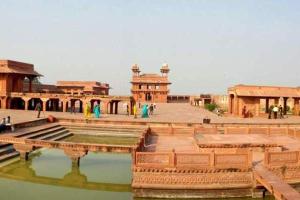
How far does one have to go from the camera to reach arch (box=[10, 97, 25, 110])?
39562mm

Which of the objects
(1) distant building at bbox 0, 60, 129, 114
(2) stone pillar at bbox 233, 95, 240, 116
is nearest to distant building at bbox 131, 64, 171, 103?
(1) distant building at bbox 0, 60, 129, 114

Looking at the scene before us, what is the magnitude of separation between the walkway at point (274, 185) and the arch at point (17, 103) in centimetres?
3300

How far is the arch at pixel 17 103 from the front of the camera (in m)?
39.6

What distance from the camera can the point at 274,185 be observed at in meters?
10.4

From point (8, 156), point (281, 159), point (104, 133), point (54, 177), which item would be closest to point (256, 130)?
point (281, 159)

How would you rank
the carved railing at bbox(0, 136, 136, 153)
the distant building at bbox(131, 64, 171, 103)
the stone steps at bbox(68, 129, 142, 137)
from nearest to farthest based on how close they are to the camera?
1. the carved railing at bbox(0, 136, 136, 153)
2. the stone steps at bbox(68, 129, 142, 137)
3. the distant building at bbox(131, 64, 171, 103)

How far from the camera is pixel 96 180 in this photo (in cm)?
1451

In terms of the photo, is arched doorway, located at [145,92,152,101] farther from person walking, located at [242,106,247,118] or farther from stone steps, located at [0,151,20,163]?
stone steps, located at [0,151,20,163]

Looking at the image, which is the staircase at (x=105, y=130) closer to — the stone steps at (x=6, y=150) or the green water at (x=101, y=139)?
the green water at (x=101, y=139)

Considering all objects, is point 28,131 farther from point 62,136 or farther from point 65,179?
point 65,179

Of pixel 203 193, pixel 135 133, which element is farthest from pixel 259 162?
pixel 135 133

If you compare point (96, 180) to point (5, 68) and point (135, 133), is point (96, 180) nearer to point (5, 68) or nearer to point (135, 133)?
point (135, 133)

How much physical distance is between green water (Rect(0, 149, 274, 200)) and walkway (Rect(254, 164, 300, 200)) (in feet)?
14.7

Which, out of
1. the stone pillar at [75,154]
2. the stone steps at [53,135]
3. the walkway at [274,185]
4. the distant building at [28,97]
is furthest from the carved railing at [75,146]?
the distant building at [28,97]
